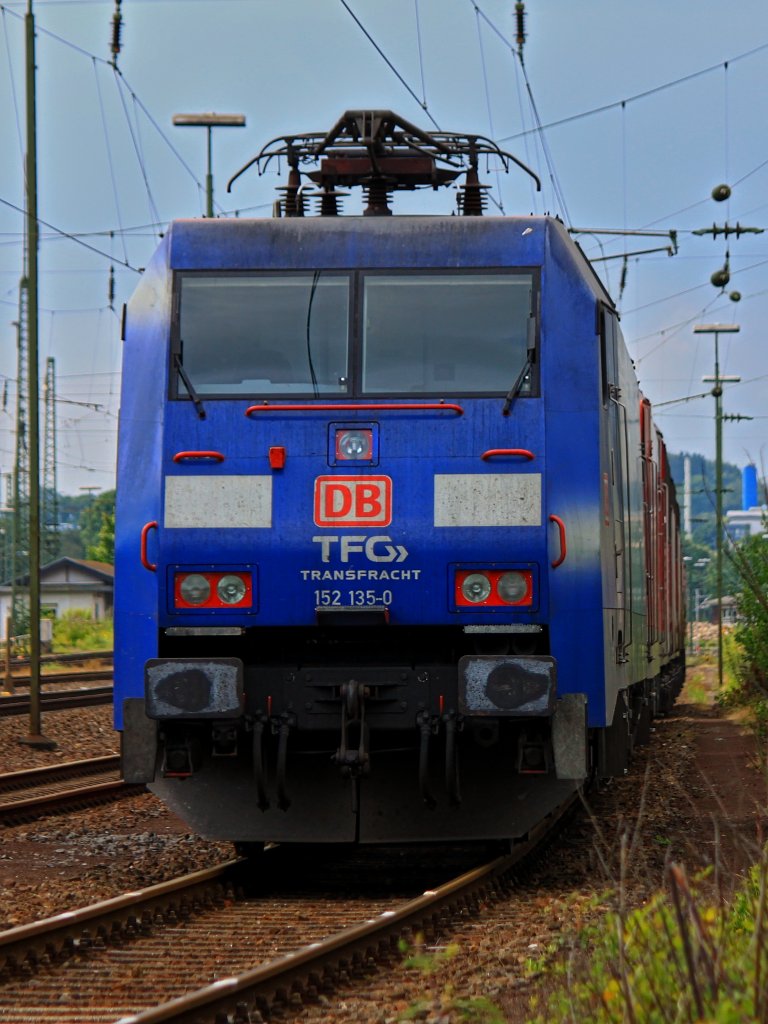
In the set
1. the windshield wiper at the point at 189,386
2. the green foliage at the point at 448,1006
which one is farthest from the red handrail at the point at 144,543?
the green foliage at the point at 448,1006

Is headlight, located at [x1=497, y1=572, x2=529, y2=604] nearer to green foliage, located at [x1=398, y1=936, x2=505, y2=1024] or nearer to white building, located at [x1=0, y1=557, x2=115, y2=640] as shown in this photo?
green foliage, located at [x1=398, y1=936, x2=505, y2=1024]

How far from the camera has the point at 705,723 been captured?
26.1 meters

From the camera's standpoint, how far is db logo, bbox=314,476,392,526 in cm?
823

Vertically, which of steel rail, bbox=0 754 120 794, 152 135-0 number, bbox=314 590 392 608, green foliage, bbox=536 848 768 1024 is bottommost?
steel rail, bbox=0 754 120 794

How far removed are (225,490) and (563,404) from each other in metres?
1.80

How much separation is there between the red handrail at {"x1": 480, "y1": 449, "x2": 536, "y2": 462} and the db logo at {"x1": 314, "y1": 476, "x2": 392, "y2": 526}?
1.68 feet

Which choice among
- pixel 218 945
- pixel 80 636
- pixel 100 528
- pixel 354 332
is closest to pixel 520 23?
pixel 354 332

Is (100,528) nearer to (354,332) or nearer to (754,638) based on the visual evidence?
(754,638)

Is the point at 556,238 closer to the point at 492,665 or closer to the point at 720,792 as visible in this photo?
the point at 492,665

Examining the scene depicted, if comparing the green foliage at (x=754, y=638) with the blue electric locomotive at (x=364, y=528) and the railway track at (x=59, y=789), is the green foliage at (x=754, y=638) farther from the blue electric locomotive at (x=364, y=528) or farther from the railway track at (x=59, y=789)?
the blue electric locomotive at (x=364, y=528)

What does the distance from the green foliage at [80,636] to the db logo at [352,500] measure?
45.0 metres

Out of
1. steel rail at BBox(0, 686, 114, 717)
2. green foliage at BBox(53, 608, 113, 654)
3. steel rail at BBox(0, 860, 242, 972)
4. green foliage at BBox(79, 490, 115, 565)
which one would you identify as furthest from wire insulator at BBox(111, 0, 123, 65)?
green foliage at BBox(79, 490, 115, 565)

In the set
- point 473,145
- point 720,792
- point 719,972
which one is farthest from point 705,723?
point 719,972

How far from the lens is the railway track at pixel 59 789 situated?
40.1ft
